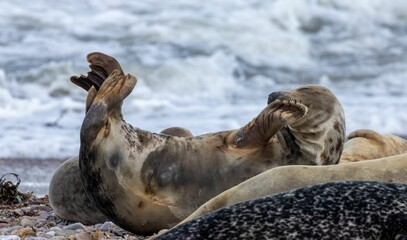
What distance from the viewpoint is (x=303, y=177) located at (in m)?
4.99

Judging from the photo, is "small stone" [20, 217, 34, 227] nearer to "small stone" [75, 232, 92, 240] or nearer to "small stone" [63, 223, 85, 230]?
"small stone" [63, 223, 85, 230]

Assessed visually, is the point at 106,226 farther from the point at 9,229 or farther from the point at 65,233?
the point at 9,229

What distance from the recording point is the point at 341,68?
16547mm

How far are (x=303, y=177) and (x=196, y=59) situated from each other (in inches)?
469

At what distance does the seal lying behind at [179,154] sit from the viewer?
5918 mm

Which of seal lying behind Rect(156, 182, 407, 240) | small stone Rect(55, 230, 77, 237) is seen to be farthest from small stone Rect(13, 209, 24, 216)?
seal lying behind Rect(156, 182, 407, 240)

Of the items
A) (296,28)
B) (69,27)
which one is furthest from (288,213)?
(296,28)

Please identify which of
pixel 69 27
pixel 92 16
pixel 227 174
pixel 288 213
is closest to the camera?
pixel 288 213

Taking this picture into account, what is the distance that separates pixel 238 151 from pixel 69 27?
42.4 feet

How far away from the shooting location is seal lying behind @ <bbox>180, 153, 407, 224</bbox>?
16.3ft

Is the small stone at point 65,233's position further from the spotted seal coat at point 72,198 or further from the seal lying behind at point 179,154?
the spotted seal coat at point 72,198

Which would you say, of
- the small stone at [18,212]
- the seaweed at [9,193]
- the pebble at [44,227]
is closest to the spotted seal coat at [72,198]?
the pebble at [44,227]

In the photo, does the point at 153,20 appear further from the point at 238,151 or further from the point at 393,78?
the point at 238,151

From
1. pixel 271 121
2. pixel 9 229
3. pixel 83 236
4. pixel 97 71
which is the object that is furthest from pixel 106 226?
pixel 271 121
